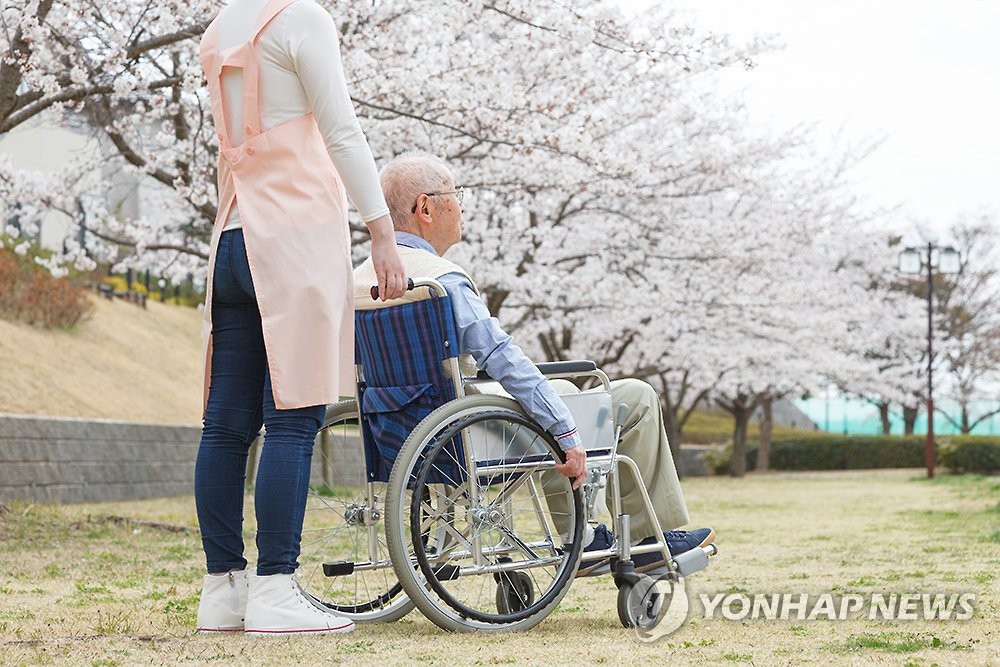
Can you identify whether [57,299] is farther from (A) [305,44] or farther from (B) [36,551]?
(A) [305,44]

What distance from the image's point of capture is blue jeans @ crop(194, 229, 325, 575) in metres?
2.67

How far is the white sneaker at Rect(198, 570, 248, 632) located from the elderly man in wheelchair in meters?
0.20

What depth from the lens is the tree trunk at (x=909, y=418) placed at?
96.9ft

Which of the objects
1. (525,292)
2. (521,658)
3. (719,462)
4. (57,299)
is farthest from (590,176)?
(719,462)

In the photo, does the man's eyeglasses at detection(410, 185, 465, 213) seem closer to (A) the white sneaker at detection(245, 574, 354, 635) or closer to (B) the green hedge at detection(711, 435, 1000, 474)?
(A) the white sneaker at detection(245, 574, 354, 635)

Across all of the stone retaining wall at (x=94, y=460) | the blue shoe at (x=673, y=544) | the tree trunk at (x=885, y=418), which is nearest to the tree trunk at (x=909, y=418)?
the tree trunk at (x=885, y=418)

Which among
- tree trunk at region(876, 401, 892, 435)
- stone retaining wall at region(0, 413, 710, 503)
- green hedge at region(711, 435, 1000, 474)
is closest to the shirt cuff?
stone retaining wall at region(0, 413, 710, 503)

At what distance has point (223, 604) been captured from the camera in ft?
9.12

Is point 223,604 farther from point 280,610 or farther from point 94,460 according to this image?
point 94,460

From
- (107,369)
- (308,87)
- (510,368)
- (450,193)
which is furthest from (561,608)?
(107,369)

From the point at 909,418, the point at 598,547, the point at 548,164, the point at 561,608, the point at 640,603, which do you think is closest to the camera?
the point at 640,603

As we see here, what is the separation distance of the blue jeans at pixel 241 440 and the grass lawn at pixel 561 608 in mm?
218

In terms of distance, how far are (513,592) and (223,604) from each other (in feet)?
2.46

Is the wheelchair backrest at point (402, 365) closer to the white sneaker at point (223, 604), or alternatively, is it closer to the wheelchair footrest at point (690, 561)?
the white sneaker at point (223, 604)
